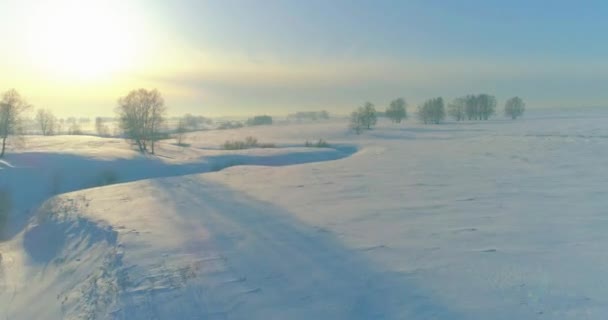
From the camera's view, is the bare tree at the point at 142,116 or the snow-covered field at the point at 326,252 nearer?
the snow-covered field at the point at 326,252

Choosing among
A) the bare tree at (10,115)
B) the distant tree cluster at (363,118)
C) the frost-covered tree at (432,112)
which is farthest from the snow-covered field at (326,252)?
the frost-covered tree at (432,112)

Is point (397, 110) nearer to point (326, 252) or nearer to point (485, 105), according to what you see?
point (485, 105)

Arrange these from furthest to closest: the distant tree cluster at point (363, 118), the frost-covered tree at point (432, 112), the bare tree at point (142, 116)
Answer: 1. the frost-covered tree at point (432, 112)
2. the distant tree cluster at point (363, 118)
3. the bare tree at point (142, 116)

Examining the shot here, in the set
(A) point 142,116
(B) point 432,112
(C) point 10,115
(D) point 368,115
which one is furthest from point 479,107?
(C) point 10,115

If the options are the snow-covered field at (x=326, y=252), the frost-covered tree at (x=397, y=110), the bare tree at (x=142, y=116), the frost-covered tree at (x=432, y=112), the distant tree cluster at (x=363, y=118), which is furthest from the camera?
the frost-covered tree at (x=397, y=110)

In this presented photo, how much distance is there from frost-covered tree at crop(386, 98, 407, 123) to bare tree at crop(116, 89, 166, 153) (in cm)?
8422

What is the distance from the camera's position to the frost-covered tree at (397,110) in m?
122

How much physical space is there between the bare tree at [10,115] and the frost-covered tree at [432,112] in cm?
9869

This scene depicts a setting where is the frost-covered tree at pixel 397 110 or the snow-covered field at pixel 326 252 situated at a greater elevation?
the frost-covered tree at pixel 397 110

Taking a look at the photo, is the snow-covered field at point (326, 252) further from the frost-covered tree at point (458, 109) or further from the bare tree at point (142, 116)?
the frost-covered tree at point (458, 109)

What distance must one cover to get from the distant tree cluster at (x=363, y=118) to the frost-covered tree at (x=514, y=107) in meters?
59.7

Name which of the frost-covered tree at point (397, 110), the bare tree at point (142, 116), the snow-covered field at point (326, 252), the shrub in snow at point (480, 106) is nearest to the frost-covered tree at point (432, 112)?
the frost-covered tree at point (397, 110)

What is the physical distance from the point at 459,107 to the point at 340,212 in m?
128

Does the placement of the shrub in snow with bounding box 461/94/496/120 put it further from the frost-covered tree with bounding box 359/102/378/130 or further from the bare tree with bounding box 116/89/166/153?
the bare tree with bounding box 116/89/166/153
